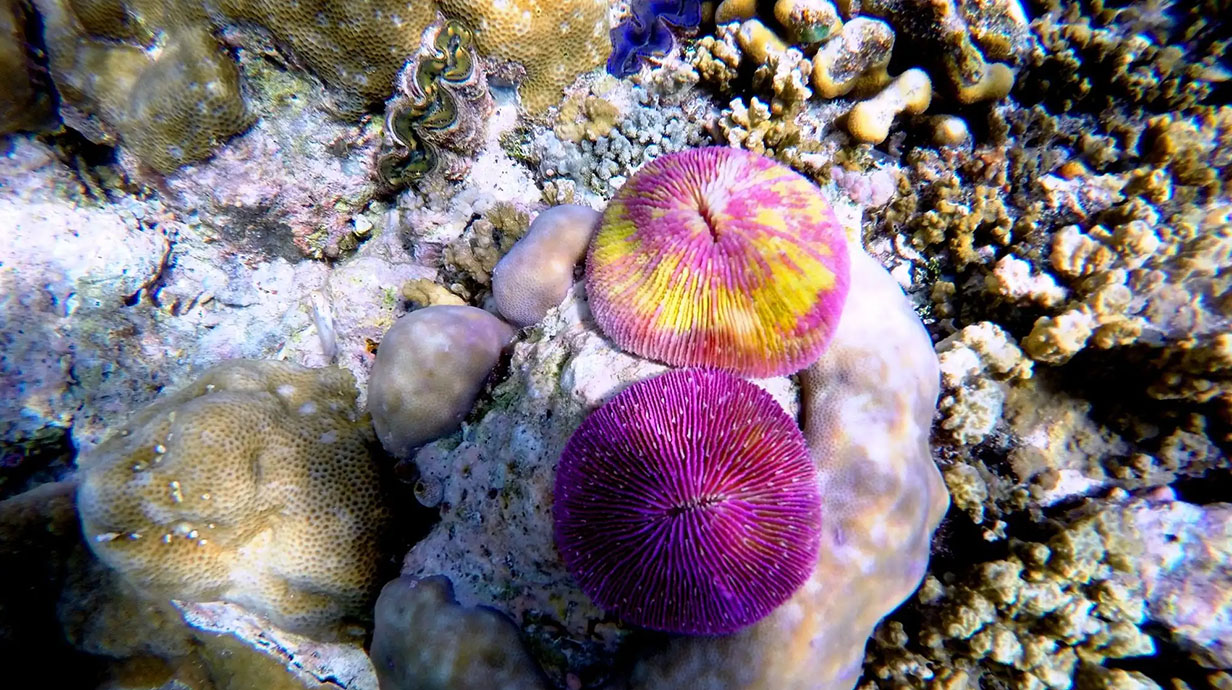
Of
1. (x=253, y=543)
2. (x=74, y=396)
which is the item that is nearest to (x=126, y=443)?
(x=253, y=543)

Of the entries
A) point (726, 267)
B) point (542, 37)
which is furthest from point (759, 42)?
point (726, 267)

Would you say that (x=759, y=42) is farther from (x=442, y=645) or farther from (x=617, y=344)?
(x=442, y=645)

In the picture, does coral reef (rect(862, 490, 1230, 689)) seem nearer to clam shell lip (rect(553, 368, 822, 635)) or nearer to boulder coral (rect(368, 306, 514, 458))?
clam shell lip (rect(553, 368, 822, 635))

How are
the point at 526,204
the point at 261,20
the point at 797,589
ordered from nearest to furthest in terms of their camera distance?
the point at 797,589, the point at 261,20, the point at 526,204

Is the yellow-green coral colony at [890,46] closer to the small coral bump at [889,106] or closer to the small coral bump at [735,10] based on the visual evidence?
the small coral bump at [889,106]

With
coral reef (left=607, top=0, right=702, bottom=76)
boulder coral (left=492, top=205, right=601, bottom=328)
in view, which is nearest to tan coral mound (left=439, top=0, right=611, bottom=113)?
coral reef (left=607, top=0, right=702, bottom=76)

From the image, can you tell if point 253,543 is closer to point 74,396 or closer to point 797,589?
point 74,396
